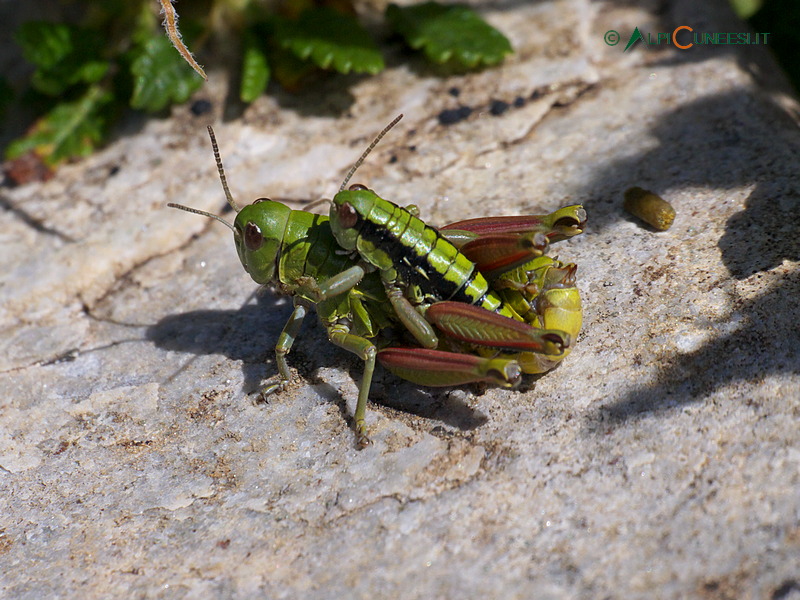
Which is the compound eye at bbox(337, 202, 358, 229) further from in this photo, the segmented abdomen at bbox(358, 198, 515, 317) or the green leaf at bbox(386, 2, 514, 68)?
the green leaf at bbox(386, 2, 514, 68)

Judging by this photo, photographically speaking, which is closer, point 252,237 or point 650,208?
point 252,237

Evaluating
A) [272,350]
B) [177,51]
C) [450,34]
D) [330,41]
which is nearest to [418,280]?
[272,350]

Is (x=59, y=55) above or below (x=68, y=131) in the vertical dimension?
above

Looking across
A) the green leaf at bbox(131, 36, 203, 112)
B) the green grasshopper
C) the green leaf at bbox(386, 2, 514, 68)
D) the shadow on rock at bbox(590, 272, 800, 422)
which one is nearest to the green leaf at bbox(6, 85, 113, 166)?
the green leaf at bbox(131, 36, 203, 112)

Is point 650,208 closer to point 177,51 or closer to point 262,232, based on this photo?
point 262,232

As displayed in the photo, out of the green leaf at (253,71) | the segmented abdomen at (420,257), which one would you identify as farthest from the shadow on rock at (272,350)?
the green leaf at (253,71)

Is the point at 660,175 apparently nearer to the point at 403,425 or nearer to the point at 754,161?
the point at 754,161

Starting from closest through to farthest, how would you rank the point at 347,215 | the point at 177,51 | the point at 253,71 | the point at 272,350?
the point at 347,215 < the point at 272,350 < the point at 177,51 < the point at 253,71
